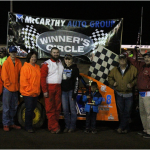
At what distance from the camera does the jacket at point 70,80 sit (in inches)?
209

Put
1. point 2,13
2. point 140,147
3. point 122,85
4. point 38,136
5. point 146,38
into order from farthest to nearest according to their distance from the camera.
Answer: point 146,38
point 2,13
point 122,85
point 38,136
point 140,147

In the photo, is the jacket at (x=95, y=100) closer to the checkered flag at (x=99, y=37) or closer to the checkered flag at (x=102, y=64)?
the checkered flag at (x=102, y=64)

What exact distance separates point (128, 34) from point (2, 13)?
23.9 m

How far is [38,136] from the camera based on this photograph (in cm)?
497

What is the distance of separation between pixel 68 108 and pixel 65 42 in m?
3.09

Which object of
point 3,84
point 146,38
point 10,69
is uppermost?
point 146,38

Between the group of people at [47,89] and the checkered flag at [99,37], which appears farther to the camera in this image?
the checkered flag at [99,37]

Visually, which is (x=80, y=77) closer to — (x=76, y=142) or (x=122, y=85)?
(x=122, y=85)

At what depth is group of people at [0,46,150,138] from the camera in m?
5.18

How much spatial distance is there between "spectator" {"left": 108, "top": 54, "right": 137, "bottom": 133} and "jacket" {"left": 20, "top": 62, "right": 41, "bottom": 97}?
1.74m

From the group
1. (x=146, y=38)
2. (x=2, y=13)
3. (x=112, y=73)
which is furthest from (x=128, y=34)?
(x=112, y=73)

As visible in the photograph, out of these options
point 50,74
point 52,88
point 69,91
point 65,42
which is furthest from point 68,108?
point 65,42

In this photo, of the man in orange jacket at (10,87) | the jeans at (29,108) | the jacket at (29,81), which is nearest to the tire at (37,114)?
the man in orange jacket at (10,87)

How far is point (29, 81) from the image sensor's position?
517 cm
